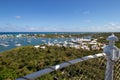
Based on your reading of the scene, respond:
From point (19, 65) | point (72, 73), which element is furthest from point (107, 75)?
point (19, 65)

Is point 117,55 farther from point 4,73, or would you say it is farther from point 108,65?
point 4,73

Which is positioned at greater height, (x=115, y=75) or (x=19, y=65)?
(x=115, y=75)

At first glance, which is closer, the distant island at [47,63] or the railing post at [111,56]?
the railing post at [111,56]

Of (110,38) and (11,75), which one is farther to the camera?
(11,75)

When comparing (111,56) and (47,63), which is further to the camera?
(47,63)

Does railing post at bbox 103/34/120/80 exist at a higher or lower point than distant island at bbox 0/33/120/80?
higher

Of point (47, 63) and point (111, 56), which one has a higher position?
point (111, 56)

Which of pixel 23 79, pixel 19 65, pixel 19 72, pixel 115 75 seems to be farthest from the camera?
pixel 19 65

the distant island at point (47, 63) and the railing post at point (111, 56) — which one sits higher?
the railing post at point (111, 56)

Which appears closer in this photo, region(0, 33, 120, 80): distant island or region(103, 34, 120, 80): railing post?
region(103, 34, 120, 80): railing post

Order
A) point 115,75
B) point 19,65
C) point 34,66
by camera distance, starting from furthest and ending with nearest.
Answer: point 19,65, point 34,66, point 115,75

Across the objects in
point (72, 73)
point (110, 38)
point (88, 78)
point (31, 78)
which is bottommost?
point (88, 78)
